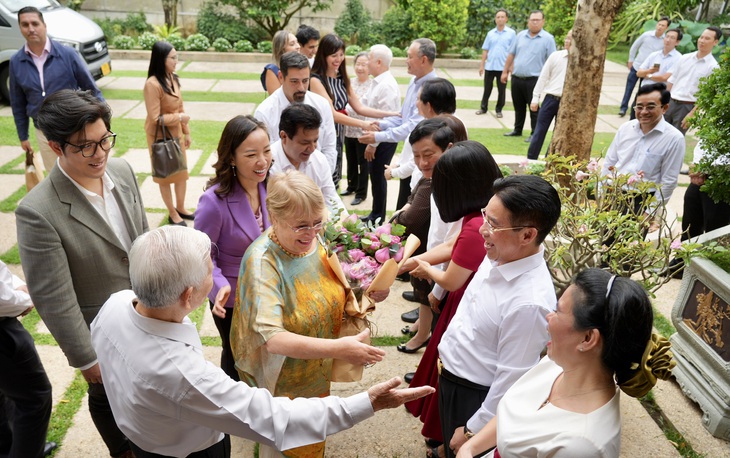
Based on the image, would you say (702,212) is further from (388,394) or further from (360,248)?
(388,394)

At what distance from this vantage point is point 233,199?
10.7 ft

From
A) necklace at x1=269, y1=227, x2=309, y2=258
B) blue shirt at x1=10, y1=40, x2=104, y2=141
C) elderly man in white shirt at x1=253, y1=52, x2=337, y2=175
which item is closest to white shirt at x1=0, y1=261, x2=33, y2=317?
necklace at x1=269, y1=227, x2=309, y2=258

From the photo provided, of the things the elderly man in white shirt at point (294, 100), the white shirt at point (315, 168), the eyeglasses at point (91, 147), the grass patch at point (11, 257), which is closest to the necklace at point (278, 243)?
the eyeglasses at point (91, 147)

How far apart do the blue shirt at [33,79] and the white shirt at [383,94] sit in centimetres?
297

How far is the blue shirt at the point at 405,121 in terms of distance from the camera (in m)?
5.98

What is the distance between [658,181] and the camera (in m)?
5.42

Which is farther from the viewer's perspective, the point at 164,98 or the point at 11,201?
the point at 11,201

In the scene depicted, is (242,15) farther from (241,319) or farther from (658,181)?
(241,319)

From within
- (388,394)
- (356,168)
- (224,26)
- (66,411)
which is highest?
(388,394)

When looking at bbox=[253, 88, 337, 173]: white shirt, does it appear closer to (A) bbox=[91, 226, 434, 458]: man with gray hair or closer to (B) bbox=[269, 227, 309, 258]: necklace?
(B) bbox=[269, 227, 309, 258]: necklace

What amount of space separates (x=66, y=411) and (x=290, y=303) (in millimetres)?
2277

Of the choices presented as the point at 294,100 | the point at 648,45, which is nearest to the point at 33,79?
the point at 294,100

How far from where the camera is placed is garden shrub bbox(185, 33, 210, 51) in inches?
632

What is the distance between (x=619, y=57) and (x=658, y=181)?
51.0ft
